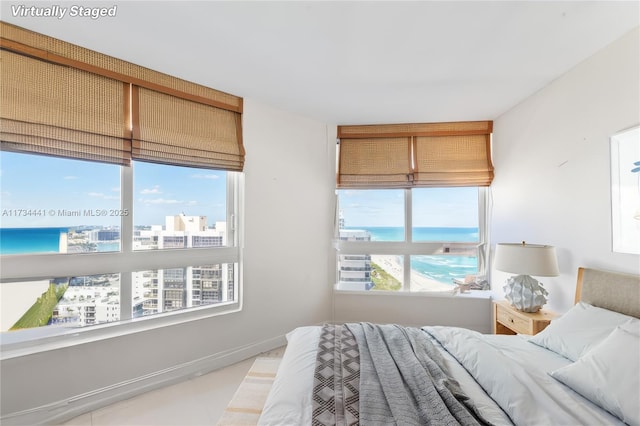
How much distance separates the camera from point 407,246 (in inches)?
128

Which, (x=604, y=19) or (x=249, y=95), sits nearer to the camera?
(x=604, y=19)

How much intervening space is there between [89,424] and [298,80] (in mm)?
2837

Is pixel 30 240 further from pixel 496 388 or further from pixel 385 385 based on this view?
pixel 496 388

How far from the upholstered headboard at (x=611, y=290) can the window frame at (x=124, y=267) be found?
2655mm

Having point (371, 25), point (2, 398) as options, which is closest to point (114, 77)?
point (371, 25)

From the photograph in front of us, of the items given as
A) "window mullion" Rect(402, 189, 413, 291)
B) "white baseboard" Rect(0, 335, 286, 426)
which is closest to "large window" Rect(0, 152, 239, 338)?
"white baseboard" Rect(0, 335, 286, 426)

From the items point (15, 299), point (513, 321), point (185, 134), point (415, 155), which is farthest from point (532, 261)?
point (15, 299)

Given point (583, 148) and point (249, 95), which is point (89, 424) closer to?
point (249, 95)

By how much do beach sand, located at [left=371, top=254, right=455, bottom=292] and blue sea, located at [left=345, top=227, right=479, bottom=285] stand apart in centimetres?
5

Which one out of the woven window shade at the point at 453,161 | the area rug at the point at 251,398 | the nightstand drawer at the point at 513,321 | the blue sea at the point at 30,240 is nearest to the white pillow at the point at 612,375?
the nightstand drawer at the point at 513,321

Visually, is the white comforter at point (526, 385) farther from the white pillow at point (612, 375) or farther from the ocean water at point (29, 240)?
the ocean water at point (29, 240)

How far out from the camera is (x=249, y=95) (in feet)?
8.45

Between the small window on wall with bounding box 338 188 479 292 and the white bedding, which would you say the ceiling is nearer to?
the small window on wall with bounding box 338 188 479 292

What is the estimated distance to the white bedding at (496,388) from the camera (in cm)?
108
